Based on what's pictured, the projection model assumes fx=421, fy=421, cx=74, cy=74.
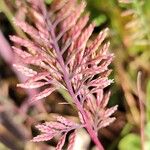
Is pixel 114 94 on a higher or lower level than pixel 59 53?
lower

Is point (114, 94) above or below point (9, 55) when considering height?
below

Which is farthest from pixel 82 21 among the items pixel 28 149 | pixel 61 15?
pixel 28 149

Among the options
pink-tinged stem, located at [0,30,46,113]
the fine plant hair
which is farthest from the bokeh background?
the fine plant hair

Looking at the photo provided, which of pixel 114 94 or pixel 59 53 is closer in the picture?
pixel 59 53

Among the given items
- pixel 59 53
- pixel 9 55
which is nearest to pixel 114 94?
pixel 9 55

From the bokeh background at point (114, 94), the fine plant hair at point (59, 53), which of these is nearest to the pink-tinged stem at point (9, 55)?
the bokeh background at point (114, 94)

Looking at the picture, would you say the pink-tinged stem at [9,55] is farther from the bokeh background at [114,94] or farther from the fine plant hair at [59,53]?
the fine plant hair at [59,53]

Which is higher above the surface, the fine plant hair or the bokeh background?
the fine plant hair

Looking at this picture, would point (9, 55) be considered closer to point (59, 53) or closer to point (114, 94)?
point (114, 94)

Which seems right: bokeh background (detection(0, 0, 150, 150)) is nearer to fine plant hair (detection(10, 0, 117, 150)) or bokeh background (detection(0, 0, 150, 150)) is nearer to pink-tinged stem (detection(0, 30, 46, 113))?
pink-tinged stem (detection(0, 30, 46, 113))
